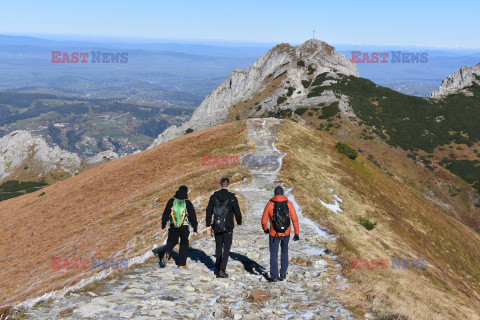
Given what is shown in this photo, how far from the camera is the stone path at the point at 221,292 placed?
8320 mm

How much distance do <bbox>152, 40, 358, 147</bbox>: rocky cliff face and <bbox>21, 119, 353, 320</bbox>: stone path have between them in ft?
328

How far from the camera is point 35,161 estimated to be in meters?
159

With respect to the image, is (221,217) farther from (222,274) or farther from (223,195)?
(222,274)

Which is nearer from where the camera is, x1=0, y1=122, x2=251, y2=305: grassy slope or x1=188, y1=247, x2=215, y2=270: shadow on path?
x1=188, y1=247, x2=215, y2=270: shadow on path

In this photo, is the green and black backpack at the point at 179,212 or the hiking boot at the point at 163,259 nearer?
the green and black backpack at the point at 179,212

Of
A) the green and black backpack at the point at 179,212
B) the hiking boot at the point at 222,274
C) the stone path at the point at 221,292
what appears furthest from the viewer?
the green and black backpack at the point at 179,212

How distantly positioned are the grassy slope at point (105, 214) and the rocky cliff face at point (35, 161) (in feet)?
390

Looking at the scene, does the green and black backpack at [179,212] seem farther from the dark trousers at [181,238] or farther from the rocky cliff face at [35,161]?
the rocky cliff face at [35,161]

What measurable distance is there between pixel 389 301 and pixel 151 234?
42.8ft

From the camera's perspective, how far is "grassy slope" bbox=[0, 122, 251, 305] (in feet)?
57.7

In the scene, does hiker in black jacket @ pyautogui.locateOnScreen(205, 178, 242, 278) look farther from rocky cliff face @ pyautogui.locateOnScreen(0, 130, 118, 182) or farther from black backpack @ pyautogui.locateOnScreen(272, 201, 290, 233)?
rocky cliff face @ pyautogui.locateOnScreen(0, 130, 118, 182)

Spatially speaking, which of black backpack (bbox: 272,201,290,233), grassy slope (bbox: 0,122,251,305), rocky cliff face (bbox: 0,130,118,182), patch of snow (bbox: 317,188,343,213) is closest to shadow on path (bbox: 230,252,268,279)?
black backpack (bbox: 272,201,290,233)

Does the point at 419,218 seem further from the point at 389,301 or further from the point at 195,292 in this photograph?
the point at 195,292

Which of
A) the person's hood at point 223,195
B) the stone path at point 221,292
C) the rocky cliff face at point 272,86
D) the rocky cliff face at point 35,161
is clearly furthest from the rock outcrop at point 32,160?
the person's hood at point 223,195
